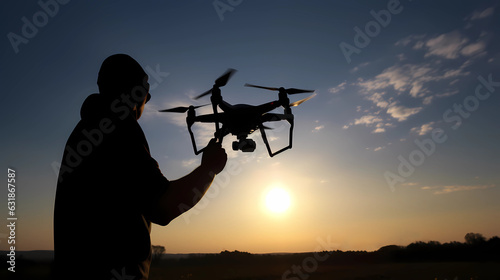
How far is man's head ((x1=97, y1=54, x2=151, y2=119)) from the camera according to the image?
8.10ft

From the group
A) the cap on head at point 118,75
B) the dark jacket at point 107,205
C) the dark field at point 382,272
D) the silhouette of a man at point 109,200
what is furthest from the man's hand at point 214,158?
the dark field at point 382,272

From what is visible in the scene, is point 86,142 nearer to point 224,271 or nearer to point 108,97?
point 108,97

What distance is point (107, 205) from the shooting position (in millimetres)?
1996

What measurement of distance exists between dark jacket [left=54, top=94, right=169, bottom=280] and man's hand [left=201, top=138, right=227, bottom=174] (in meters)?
0.74

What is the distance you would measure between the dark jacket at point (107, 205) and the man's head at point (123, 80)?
412mm

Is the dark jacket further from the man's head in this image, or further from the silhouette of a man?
the man's head

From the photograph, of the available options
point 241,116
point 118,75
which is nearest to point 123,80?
point 118,75

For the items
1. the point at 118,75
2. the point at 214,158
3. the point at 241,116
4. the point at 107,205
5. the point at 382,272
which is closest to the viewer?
the point at 107,205

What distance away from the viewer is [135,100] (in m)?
2.49

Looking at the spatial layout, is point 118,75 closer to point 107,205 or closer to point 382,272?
point 107,205

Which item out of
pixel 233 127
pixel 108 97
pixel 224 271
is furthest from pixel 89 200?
pixel 224 271

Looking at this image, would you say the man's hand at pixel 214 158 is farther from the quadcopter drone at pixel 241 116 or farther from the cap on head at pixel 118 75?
the quadcopter drone at pixel 241 116

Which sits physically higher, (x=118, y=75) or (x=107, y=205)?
(x=118, y=75)

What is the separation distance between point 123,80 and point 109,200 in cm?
115
